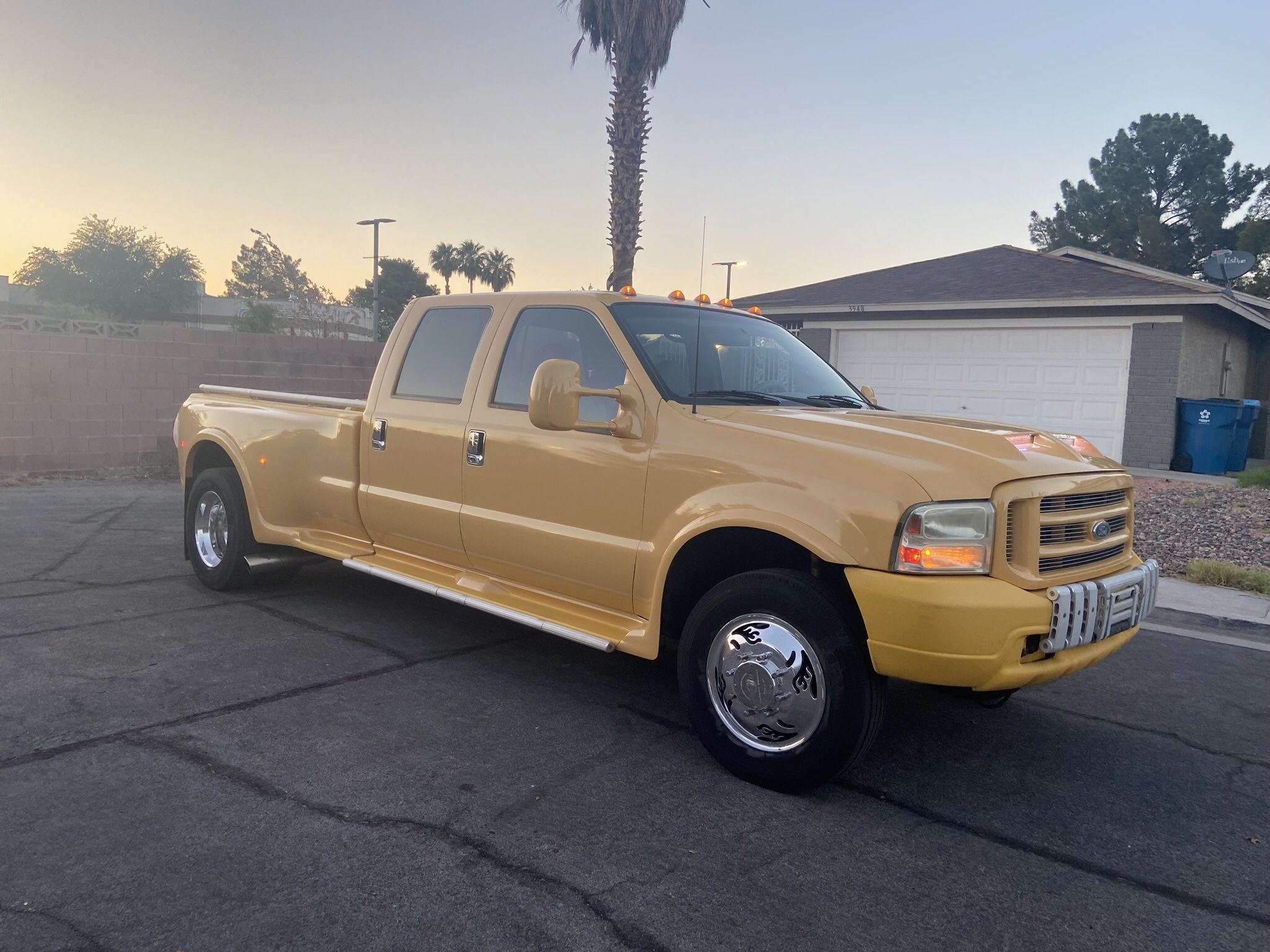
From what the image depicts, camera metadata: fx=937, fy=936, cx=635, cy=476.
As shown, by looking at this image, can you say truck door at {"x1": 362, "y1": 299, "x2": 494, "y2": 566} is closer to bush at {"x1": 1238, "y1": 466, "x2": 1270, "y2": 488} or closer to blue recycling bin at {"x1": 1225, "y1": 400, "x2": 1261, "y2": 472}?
bush at {"x1": 1238, "y1": 466, "x2": 1270, "y2": 488}

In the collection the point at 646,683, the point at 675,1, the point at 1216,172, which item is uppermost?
the point at 1216,172

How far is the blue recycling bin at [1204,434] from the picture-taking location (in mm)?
14578

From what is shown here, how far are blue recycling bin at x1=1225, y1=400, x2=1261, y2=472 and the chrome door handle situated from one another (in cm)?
1463

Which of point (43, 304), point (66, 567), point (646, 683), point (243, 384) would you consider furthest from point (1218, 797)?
point (43, 304)

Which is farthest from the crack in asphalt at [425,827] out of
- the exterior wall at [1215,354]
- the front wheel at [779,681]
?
the exterior wall at [1215,354]

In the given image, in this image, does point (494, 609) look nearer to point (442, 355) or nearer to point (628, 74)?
point (442, 355)

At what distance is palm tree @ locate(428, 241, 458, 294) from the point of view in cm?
7394

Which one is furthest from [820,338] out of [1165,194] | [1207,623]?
[1165,194]

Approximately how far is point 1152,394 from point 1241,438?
2647 millimetres

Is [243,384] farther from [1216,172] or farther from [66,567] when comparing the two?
[1216,172]

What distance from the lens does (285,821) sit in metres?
3.15

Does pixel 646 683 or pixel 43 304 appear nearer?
pixel 646 683

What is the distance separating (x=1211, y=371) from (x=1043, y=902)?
672 inches

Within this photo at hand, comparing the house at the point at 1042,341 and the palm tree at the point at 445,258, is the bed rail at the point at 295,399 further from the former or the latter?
the palm tree at the point at 445,258
